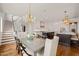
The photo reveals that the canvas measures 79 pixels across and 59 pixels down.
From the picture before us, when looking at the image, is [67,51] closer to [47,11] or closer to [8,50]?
[47,11]

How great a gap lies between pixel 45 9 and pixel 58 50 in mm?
625

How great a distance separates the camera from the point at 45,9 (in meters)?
1.57

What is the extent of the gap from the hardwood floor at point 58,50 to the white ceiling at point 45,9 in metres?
0.44

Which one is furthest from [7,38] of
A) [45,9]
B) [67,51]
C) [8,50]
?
[67,51]

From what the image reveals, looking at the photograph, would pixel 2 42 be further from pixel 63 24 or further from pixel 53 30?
pixel 63 24

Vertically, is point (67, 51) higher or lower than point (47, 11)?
lower

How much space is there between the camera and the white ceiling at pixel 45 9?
1.53 m

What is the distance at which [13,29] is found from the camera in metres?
1.53

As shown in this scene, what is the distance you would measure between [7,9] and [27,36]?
1.57 ft

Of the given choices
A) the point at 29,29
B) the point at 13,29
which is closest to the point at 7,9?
the point at 13,29

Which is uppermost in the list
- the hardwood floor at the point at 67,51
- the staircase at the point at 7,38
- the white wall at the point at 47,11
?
the white wall at the point at 47,11

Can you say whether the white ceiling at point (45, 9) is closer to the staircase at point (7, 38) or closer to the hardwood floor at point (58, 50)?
the staircase at point (7, 38)

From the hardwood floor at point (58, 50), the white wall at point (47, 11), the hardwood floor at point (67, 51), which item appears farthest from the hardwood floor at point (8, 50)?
the hardwood floor at point (67, 51)

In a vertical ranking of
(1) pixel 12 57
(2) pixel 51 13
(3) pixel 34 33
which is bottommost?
(1) pixel 12 57
